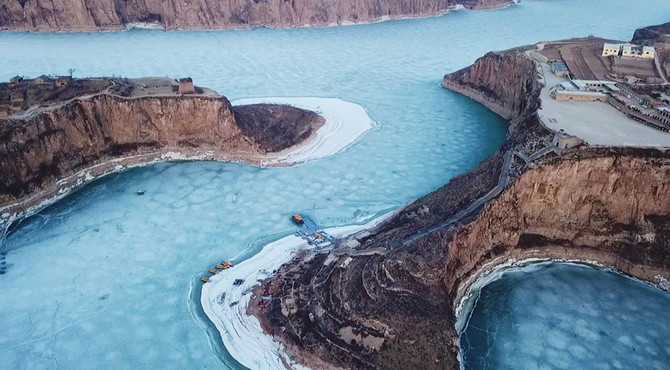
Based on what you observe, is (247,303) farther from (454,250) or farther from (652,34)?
(652,34)

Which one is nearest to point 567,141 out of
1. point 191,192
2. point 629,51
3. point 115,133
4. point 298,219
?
point 298,219

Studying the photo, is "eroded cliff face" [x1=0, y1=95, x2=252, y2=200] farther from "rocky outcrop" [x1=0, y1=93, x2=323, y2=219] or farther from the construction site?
the construction site

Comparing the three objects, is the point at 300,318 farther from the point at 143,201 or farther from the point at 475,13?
the point at 475,13

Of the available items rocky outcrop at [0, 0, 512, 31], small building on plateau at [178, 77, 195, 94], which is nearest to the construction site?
small building on plateau at [178, 77, 195, 94]

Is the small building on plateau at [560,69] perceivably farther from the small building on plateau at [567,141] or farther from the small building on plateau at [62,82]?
the small building on plateau at [62,82]

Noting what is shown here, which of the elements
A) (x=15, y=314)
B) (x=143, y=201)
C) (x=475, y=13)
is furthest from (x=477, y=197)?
(x=475, y=13)

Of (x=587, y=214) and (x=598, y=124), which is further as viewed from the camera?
(x=598, y=124)

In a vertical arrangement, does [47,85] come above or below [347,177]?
above
